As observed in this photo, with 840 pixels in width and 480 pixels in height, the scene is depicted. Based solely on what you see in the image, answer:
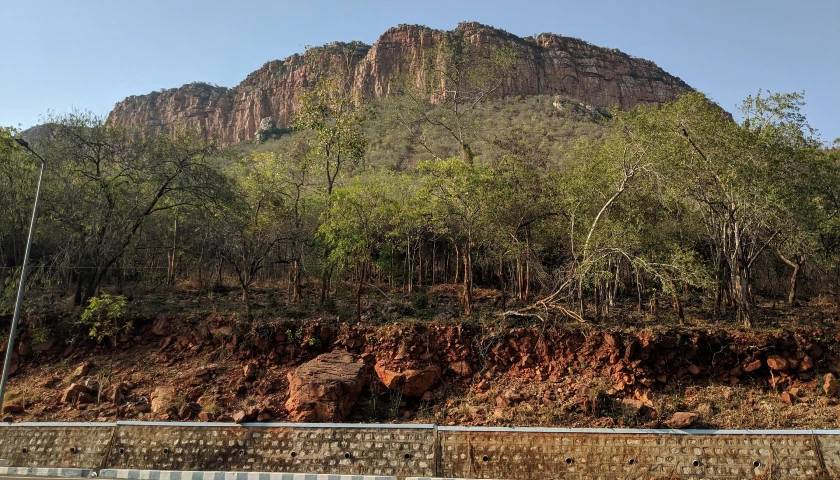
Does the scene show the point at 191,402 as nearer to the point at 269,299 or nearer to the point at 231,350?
the point at 231,350

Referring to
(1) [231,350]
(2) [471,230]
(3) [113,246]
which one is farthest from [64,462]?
(2) [471,230]

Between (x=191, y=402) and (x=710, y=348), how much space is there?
13843mm

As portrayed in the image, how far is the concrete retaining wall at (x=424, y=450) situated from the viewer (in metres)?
11.7

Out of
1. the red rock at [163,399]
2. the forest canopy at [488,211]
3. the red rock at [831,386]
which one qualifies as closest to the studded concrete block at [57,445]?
the red rock at [163,399]

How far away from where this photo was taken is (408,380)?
14.9 meters

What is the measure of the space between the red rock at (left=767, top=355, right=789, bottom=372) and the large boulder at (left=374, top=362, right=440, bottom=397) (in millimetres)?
8803

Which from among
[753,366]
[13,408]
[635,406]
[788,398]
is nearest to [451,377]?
[635,406]

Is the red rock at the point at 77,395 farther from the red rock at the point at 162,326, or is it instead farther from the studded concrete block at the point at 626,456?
the studded concrete block at the point at 626,456

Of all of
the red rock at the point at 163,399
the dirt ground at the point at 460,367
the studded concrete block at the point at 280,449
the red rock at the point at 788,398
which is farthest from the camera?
the red rock at the point at 163,399

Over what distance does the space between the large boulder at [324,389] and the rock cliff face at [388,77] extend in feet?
204

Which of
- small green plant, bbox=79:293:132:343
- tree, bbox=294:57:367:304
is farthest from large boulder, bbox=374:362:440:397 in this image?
small green plant, bbox=79:293:132:343

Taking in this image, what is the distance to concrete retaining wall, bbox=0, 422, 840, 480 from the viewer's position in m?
11.7

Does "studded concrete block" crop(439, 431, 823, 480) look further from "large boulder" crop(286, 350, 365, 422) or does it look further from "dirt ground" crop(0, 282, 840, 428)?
"large boulder" crop(286, 350, 365, 422)

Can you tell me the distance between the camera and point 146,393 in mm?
15133
